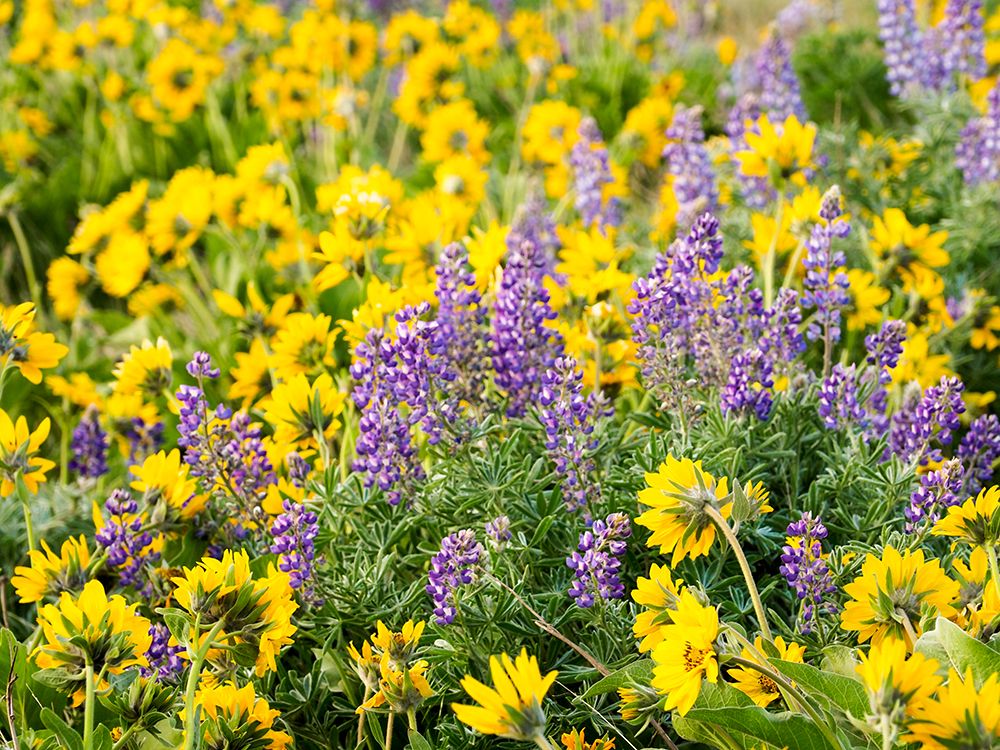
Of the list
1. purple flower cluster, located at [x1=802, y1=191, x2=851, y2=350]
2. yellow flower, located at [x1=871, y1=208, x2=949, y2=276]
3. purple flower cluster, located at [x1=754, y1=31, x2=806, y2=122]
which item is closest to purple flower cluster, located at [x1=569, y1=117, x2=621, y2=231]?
purple flower cluster, located at [x1=754, y1=31, x2=806, y2=122]

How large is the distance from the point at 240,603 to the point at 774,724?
605 millimetres

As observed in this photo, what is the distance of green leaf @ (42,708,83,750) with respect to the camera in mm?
1287

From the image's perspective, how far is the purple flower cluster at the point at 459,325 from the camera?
181cm

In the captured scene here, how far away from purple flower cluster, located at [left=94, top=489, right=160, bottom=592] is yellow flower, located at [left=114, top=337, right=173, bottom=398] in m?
0.37

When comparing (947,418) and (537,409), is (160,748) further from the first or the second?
(947,418)

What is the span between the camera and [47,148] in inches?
211

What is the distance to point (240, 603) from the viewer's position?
1.26 meters

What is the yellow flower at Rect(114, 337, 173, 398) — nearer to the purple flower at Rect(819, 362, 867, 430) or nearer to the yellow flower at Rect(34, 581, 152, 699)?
the yellow flower at Rect(34, 581, 152, 699)

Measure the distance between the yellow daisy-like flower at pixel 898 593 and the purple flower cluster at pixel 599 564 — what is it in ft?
0.95

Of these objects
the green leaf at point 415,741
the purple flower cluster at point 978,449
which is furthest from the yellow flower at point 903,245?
the green leaf at point 415,741

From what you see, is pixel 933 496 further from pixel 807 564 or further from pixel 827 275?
pixel 827 275

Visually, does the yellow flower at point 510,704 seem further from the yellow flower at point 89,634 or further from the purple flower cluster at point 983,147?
the purple flower cluster at point 983,147

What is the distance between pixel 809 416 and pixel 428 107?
288 centimetres

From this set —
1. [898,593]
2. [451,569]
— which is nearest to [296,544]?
[451,569]
